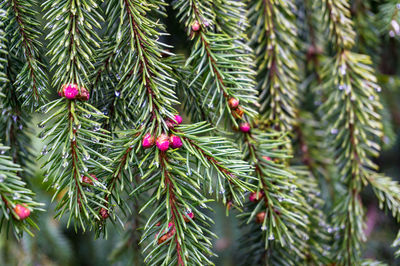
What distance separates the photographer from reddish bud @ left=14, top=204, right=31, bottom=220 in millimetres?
440

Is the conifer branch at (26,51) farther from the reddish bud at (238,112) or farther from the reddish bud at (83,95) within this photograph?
the reddish bud at (238,112)

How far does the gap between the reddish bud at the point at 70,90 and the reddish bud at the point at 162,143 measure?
130 mm

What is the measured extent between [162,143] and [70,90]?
5.7 inches

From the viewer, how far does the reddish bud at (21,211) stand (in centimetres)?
44

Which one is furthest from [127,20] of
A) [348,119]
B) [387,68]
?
[387,68]

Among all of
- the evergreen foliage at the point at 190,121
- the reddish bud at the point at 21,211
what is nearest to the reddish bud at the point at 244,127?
the evergreen foliage at the point at 190,121

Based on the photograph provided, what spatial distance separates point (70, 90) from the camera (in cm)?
50

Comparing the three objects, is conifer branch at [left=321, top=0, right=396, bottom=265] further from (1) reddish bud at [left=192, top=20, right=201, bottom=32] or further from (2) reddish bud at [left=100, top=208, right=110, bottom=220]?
(2) reddish bud at [left=100, top=208, right=110, bottom=220]

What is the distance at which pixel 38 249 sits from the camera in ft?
3.93

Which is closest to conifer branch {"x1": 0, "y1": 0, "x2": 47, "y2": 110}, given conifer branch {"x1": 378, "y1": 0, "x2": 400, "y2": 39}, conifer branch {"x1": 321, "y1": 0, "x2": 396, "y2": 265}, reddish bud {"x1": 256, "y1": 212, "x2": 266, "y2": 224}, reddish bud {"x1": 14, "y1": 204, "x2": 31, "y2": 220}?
reddish bud {"x1": 14, "y1": 204, "x2": 31, "y2": 220}

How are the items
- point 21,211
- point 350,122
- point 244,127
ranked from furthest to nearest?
point 350,122
point 244,127
point 21,211

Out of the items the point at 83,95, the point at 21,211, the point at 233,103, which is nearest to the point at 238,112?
the point at 233,103

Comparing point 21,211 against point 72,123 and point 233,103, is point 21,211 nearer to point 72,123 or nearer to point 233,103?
point 72,123

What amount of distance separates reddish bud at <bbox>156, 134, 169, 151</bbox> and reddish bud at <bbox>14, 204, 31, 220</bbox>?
180 mm
